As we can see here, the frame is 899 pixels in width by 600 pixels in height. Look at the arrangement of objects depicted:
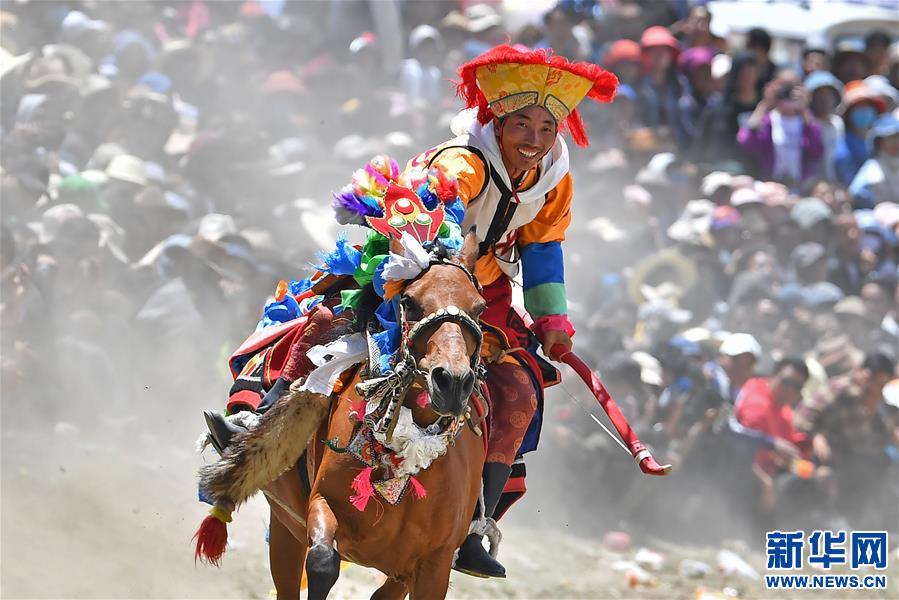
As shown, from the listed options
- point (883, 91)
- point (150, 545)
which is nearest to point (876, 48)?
point (883, 91)

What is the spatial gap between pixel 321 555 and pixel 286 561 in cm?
127

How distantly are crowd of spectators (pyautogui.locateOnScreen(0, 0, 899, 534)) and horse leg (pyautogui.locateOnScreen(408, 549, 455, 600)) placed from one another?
203 inches

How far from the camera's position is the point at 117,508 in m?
8.66

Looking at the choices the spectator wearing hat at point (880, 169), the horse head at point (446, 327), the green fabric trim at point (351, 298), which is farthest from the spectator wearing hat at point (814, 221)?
the horse head at point (446, 327)

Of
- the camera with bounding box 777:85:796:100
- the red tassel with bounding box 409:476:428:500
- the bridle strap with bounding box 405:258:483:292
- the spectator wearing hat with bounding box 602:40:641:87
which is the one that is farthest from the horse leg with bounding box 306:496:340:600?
the camera with bounding box 777:85:796:100

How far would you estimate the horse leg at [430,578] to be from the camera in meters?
5.06

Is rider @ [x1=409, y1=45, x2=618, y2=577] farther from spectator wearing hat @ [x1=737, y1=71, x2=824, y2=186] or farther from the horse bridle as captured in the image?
spectator wearing hat @ [x1=737, y1=71, x2=824, y2=186]

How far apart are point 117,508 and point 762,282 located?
632 centimetres

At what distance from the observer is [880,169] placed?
1357 cm

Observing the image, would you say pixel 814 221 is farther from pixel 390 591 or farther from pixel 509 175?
pixel 390 591

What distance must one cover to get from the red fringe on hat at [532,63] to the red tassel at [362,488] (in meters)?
1.79

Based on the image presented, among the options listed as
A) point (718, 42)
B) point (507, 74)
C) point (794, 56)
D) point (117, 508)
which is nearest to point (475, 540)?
point (507, 74)

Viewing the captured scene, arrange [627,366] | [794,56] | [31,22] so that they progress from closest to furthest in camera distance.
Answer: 1. [627,366]
2. [31,22]
3. [794,56]

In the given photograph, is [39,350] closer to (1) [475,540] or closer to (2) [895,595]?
(1) [475,540]
